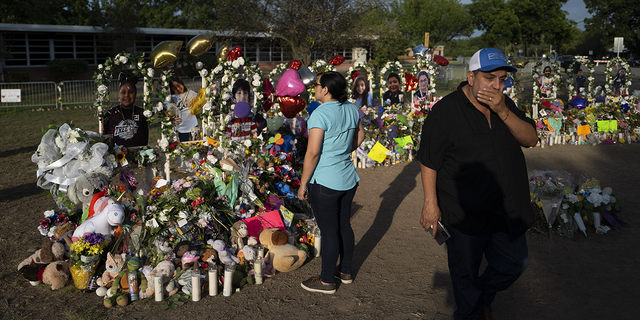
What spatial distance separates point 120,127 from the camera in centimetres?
609

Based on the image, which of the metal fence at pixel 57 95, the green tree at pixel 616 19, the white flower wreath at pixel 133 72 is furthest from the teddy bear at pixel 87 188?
the green tree at pixel 616 19

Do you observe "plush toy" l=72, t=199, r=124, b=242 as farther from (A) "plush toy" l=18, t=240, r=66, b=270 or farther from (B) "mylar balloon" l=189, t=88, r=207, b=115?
(B) "mylar balloon" l=189, t=88, r=207, b=115

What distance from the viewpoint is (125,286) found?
385 cm

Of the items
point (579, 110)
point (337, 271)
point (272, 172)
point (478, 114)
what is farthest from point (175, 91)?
point (579, 110)

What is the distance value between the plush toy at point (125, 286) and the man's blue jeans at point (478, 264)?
2.57m

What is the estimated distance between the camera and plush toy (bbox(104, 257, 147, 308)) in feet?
12.1

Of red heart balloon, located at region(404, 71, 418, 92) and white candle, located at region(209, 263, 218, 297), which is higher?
red heart balloon, located at region(404, 71, 418, 92)

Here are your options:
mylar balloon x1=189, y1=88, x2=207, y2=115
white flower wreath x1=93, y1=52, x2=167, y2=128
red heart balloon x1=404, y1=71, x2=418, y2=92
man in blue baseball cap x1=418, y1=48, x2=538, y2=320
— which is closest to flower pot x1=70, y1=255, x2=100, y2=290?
white flower wreath x1=93, y1=52, x2=167, y2=128

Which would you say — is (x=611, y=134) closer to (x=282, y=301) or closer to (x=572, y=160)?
(x=572, y=160)

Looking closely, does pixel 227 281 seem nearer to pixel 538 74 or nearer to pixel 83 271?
pixel 83 271

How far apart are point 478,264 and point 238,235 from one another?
2.40 meters

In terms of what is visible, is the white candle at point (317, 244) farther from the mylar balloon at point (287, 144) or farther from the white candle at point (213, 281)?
the mylar balloon at point (287, 144)

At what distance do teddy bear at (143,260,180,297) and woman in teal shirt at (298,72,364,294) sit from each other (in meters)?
1.30

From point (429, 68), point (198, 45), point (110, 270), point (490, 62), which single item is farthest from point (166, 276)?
point (429, 68)
